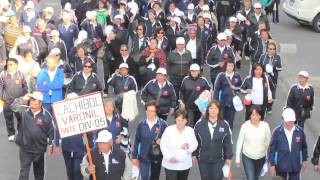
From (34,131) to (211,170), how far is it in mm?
2721

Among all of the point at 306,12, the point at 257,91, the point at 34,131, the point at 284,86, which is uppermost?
the point at 34,131

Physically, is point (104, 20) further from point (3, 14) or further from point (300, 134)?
point (300, 134)

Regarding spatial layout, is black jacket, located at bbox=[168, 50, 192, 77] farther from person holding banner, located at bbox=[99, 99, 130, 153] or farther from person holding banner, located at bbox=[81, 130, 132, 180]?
person holding banner, located at bbox=[81, 130, 132, 180]

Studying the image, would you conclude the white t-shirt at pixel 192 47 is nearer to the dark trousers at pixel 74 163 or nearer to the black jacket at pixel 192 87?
the black jacket at pixel 192 87

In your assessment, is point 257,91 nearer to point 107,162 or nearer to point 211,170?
point 211,170

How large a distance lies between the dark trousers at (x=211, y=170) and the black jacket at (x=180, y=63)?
3919mm

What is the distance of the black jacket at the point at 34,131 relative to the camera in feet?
34.5

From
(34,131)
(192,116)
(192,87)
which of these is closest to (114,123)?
(34,131)

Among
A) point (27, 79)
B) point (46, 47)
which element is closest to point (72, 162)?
point (27, 79)

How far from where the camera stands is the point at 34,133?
1052cm

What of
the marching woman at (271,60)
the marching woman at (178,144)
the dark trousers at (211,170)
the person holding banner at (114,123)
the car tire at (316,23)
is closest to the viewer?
the marching woman at (178,144)

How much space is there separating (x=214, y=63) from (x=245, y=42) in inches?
159

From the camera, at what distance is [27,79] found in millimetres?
13422

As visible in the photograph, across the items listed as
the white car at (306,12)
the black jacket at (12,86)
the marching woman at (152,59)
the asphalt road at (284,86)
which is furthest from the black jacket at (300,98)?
the white car at (306,12)
